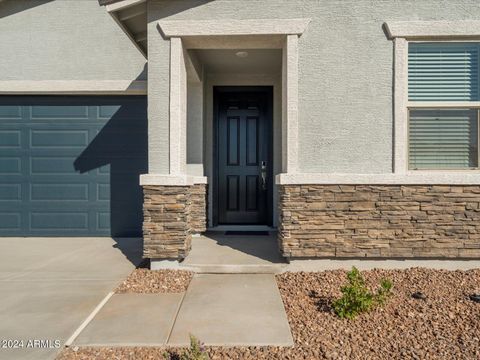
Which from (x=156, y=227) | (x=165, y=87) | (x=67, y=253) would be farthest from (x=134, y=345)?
(x=67, y=253)

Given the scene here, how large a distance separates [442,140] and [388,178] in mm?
848

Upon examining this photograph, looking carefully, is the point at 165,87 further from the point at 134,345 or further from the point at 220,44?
the point at 134,345

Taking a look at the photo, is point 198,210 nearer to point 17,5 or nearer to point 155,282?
point 155,282

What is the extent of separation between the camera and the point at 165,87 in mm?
4117

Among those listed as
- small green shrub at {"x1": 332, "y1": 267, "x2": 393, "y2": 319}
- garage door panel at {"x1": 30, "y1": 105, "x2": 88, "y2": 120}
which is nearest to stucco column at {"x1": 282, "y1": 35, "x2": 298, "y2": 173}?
small green shrub at {"x1": 332, "y1": 267, "x2": 393, "y2": 319}

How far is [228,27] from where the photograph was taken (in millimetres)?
4066

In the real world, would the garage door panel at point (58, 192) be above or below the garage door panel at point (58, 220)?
above

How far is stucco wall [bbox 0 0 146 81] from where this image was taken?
626 cm

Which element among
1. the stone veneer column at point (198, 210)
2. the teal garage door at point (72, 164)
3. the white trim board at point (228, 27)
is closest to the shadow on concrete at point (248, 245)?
the stone veneer column at point (198, 210)

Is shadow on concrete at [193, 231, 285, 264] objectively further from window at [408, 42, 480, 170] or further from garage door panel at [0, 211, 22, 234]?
garage door panel at [0, 211, 22, 234]

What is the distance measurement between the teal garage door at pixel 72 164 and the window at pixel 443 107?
450 cm

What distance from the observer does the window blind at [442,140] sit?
4004mm

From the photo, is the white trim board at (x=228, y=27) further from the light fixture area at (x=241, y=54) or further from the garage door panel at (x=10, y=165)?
the garage door panel at (x=10, y=165)

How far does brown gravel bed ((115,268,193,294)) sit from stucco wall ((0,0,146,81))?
387 cm
